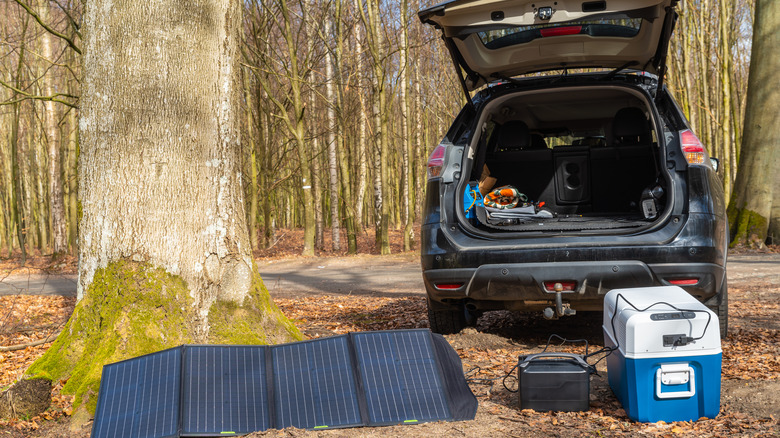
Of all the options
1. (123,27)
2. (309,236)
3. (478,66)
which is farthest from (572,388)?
(309,236)

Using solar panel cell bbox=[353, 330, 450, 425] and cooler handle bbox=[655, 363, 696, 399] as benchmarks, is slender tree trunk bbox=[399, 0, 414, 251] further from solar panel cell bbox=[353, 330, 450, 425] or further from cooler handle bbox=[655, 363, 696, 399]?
cooler handle bbox=[655, 363, 696, 399]

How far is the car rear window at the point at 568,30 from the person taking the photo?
438cm

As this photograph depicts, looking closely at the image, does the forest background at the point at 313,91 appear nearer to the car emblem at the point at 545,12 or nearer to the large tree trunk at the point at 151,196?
the large tree trunk at the point at 151,196

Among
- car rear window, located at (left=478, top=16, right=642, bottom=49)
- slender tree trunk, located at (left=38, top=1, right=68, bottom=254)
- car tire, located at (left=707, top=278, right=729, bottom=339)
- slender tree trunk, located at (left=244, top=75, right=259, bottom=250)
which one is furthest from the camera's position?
slender tree trunk, located at (left=244, top=75, right=259, bottom=250)

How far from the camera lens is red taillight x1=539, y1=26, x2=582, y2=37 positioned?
4449 mm

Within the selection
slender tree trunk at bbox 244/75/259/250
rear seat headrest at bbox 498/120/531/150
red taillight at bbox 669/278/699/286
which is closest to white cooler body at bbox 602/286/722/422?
red taillight at bbox 669/278/699/286

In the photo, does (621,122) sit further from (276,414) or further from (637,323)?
(276,414)

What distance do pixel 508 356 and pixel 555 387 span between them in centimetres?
121

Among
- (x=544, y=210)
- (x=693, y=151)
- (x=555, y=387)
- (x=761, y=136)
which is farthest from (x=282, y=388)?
(x=761, y=136)

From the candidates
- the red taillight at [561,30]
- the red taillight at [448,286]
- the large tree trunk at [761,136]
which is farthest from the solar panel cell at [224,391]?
the large tree trunk at [761,136]

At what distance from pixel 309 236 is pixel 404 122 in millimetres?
6733

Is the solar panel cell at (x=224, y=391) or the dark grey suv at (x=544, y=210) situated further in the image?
the dark grey suv at (x=544, y=210)

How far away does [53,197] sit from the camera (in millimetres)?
19391

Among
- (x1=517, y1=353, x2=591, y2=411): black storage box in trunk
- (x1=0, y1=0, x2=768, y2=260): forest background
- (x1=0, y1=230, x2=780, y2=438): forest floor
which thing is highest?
(x1=0, y1=0, x2=768, y2=260): forest background
